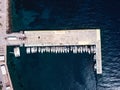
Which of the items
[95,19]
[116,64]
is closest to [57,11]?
[95,19]

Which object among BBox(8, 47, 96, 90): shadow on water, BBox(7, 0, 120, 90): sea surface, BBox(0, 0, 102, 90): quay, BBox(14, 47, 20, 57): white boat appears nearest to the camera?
BBox(0, 0, 102, 90): quay

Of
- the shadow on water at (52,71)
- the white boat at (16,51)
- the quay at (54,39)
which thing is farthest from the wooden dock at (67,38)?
the shadow on water at (52,71)

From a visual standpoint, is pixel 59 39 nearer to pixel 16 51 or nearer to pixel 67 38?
pixel 67 38

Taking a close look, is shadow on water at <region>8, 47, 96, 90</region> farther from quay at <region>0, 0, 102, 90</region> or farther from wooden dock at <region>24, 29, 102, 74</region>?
wooden dock at <region>24, 29, 102, 74</region>

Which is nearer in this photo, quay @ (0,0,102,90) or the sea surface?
quay @ (0,0,102,90)

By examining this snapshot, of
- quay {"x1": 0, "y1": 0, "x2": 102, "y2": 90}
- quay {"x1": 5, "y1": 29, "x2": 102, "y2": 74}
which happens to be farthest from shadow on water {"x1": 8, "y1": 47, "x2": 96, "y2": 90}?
quay {"x1": 5, "y1": 29, "x2": 102, "y2": 74}

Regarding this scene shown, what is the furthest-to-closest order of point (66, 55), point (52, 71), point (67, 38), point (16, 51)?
point (52, 71) → point (66, 55) → point (16, 51) → point (67, 38)

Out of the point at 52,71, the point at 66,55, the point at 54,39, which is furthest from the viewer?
the point at 52,71

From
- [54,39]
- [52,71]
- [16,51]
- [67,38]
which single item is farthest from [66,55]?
[16,51]
